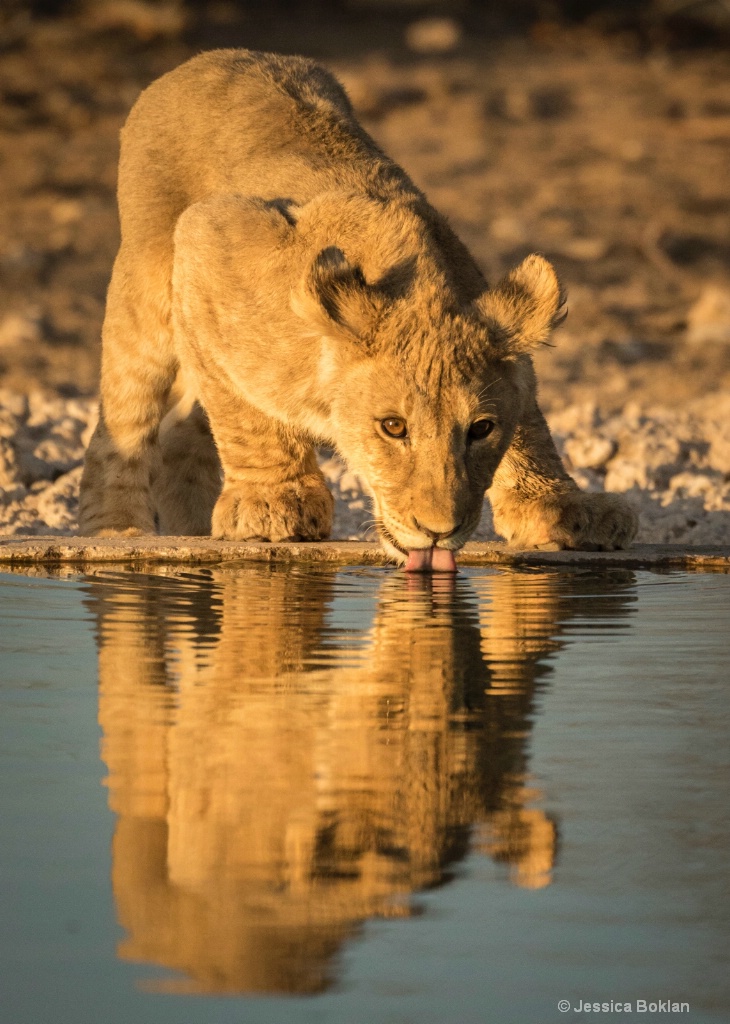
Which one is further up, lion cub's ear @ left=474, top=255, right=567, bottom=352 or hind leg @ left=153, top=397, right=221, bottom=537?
lion cub's ear @ left=474, top=255, right=567, bottom=352

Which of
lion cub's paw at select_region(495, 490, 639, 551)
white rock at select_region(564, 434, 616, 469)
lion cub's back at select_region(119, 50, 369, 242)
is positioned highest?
lion cub's back at select_region(119, 50, 369, 242)

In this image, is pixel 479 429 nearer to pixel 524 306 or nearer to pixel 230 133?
pixel 524 306

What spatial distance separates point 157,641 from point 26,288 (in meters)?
7.94

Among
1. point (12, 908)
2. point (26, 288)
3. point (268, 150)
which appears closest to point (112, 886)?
point (12, 908)

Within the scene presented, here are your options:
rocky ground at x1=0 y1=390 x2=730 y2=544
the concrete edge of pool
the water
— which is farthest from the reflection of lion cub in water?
the water

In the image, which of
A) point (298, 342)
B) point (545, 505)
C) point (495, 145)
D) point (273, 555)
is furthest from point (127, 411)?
point (495, 145)

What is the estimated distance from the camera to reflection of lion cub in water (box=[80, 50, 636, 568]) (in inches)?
199

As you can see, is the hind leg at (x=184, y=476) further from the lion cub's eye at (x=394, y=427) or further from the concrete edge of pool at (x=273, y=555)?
the lion cub's eye at (x=394, y=427)

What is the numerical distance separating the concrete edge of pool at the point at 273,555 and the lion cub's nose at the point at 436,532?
0.49 metres

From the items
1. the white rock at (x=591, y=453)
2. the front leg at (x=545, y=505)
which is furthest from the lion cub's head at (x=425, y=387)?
the white rock at (x=591, y=453)

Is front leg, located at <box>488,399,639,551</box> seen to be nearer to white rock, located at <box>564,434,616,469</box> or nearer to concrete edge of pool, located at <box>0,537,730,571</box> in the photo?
concrete edge of pool, located at <box>0,537,730,571</box>

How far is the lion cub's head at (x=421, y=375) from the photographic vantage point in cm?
492

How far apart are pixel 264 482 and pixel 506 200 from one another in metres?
7.50

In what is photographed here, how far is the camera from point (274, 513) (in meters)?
5.76
